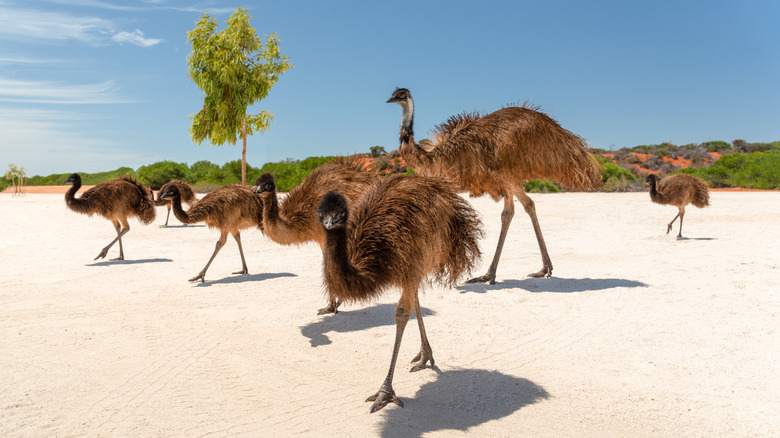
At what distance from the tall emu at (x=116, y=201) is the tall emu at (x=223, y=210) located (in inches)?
133

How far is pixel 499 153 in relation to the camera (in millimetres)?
8828

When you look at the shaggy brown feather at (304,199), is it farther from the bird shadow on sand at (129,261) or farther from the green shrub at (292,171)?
the green shrub at (292,171)

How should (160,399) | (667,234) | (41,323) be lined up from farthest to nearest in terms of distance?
1. (667,234)
2. (41,323)
3. (160,399)

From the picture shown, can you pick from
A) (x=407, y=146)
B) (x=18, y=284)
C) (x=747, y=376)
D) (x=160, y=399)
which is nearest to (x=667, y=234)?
(x=407, y=146)

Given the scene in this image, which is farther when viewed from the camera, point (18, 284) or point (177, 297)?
point (18, 284)

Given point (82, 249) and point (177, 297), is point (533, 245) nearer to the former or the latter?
point (177, 297)

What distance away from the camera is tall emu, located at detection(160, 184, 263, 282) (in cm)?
921

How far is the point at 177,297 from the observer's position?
8320 mm

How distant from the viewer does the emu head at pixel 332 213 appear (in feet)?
12.9

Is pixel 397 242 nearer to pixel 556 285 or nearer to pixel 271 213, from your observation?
pixel 271 213

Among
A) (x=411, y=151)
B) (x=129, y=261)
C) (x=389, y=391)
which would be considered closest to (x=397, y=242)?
(x=389, y=391)

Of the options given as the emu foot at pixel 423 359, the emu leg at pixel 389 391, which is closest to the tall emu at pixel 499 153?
the emu foot at pixel 423 359

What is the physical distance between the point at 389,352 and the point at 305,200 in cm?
282

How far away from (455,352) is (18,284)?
763cm
